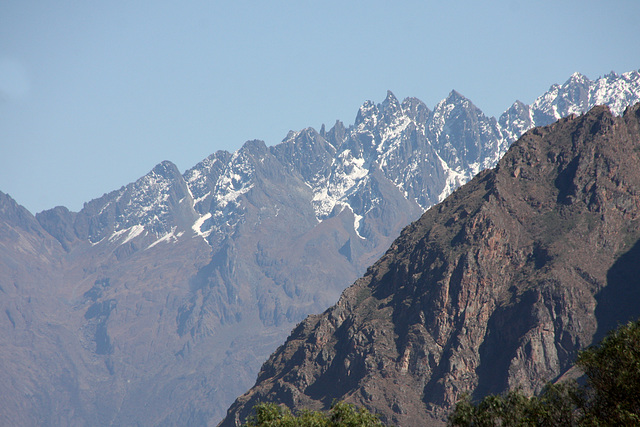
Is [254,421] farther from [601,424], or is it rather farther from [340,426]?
[601,424]

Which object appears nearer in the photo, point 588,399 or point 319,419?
point 588,399

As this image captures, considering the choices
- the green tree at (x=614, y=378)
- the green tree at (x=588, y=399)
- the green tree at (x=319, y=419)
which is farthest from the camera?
the green tree at (x=319, y=419)

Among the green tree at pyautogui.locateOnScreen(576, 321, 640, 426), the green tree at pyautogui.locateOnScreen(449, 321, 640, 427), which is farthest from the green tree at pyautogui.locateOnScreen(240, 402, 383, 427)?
the green tree at pyautogui.locateOnScreen(576, 321, 640, 426)

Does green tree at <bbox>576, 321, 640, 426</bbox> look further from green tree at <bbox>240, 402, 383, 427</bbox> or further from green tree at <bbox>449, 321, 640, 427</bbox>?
green tree at <bbox>240, 402, 383, 427</bbox>

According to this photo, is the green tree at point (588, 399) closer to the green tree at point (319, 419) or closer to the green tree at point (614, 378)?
the green tree at point (614, 378)

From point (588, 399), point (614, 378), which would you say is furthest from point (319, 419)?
point (614, 378)

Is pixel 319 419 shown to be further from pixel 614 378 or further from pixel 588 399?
pixel 614 378

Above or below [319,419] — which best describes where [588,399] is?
below

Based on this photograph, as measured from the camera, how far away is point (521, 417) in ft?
363

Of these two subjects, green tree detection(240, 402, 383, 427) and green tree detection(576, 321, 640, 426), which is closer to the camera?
green tree detection(576, 321, 640, 426)

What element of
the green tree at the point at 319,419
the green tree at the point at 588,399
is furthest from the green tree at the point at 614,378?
the green tree at the point at 319,419

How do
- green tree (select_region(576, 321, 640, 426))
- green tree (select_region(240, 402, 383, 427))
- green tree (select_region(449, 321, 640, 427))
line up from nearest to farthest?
green tree (select_region(576, 321, 640, 426)), green tree (select_region(449, 321, 640, 427)), green tree (select_region(240, 402, 383, 427))

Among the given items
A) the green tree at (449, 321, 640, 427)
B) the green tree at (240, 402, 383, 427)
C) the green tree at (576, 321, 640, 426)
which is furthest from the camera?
the green tree at (240, 402, 383, 427)

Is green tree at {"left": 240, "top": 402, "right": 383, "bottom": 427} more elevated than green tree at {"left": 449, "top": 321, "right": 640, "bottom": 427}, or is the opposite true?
green tree at {"left": 240, "top": 402, "right": 383, "bottom": 427}
